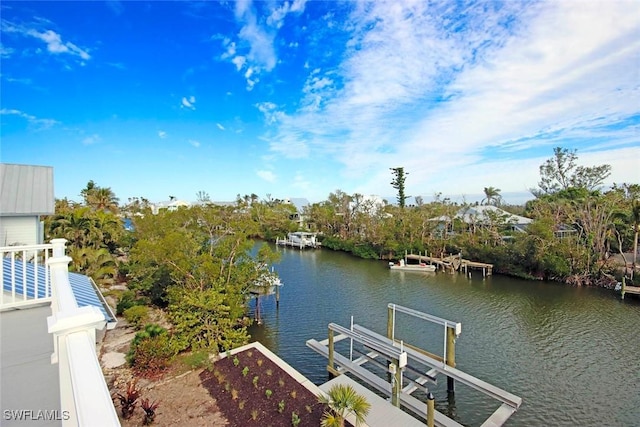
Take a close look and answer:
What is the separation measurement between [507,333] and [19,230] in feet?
57.8

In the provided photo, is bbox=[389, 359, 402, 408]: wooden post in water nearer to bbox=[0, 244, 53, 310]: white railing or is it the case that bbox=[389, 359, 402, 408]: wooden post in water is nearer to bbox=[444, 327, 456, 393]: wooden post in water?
bbox=[444, 327, 456, 393]: wooden post in water

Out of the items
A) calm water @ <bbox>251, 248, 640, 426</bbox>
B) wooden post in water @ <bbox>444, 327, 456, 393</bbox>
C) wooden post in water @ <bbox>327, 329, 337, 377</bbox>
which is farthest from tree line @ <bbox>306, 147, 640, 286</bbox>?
wooden post in water @ <bbox>327, 329, 337, 377</bbox>

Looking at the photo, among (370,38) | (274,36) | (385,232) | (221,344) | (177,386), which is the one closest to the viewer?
(177,386)

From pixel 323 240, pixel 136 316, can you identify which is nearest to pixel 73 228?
pixel 136 316

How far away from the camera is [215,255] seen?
519 inches

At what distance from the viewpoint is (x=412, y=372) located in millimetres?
9906

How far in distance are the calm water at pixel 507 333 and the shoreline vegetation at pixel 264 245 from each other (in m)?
2.18

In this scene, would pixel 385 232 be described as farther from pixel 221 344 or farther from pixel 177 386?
pixel 177 386

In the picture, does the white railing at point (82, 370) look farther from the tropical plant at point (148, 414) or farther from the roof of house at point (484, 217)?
the roof of house at point (484, 217)

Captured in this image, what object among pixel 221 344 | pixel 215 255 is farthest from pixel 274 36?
pixel 221 344

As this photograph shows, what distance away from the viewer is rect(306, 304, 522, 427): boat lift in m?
7.55

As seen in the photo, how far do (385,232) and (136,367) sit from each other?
24.0 m

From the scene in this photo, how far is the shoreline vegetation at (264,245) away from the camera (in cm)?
1091

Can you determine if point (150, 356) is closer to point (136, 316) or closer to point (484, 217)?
point (136, 316)
